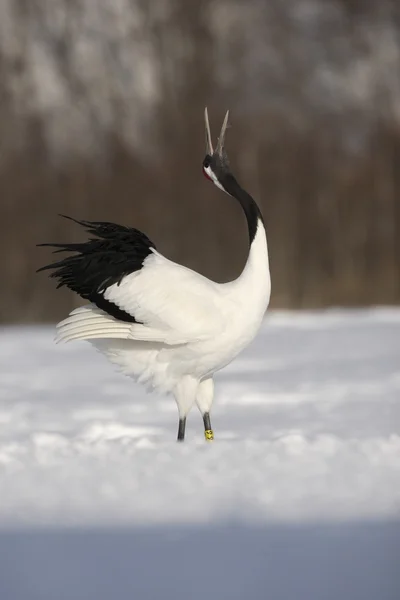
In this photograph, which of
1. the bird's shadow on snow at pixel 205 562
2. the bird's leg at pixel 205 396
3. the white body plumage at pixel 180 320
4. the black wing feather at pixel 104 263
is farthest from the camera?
the bird's leg at pixel 205 396

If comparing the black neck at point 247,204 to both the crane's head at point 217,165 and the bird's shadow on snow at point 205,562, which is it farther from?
the bird's shadow on snow at point 205,562

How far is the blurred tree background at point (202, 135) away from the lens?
1983 centimetres

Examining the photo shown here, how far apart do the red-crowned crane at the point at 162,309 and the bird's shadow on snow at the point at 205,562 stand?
6.18 feet

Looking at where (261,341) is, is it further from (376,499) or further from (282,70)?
(282,70)

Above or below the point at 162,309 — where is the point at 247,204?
above

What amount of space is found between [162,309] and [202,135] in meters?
16.0

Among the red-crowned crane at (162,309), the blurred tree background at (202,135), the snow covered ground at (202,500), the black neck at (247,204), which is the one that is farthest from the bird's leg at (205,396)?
the blurred tree background at (202,135)

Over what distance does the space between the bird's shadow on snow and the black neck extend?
228 cm

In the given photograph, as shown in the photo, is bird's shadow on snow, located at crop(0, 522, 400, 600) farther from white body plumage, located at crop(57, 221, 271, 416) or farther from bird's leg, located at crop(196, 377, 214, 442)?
bird's leg, located at crop(196, 377, 214, 442)

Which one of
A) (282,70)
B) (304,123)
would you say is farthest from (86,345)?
(282,70)

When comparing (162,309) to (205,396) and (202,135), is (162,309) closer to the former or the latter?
(205,396)

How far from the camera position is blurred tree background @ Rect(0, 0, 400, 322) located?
19828 millimetres

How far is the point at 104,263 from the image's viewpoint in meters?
5.92

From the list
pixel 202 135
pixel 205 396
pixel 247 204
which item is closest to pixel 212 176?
pixel 247 204
